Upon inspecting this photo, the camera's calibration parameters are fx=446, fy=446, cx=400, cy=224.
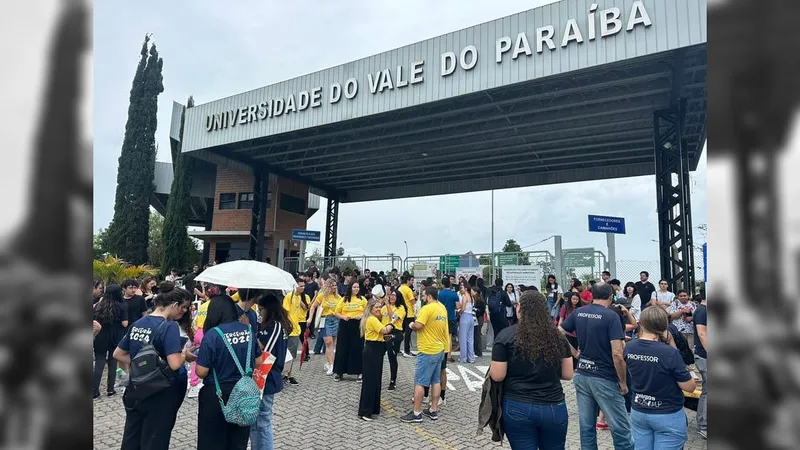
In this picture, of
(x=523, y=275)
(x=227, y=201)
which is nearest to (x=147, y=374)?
(x=523, y=275)

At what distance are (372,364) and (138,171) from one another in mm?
28507

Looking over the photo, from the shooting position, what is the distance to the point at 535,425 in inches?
136

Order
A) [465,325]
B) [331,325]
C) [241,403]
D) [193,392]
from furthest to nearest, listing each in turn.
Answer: [465,325]
[331,325]
[193,392]
[241,403]

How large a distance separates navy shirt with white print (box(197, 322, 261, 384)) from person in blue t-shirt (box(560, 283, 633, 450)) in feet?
11.0

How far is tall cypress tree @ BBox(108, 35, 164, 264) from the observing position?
28141 millimetres

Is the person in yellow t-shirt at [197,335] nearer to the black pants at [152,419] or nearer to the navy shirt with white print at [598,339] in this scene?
the black pants at [152,419]

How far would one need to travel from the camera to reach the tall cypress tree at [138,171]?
28.1 metres

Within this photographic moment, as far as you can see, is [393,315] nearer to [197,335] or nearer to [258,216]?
[197,335]

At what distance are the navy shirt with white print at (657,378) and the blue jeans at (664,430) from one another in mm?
45

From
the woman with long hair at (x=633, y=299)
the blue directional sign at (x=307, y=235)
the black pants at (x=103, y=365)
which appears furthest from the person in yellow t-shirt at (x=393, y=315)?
the blue directional sign at (x=307, y=235)

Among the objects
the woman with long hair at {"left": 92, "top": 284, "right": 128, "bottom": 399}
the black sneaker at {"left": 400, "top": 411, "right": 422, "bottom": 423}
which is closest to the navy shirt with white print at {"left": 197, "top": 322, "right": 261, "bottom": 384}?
the black sneaker at {"left": 400, "top": 411, "right": 422, "bottom": 423}

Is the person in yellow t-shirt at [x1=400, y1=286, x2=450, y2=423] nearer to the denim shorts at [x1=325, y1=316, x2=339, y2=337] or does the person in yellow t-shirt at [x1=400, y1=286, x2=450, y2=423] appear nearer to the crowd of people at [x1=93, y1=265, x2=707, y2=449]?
the crowd of people at [x1=93, y1=265, x2=707, y2=449]

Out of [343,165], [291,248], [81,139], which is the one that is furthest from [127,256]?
[81,139]

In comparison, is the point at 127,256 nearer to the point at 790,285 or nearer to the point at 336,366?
A: the point at 336,366
